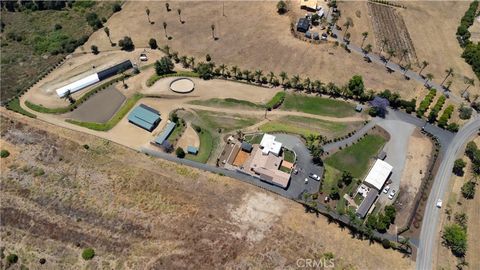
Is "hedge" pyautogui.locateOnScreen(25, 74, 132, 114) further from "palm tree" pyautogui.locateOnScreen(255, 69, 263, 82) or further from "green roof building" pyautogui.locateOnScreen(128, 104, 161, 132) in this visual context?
"palm tree" pyautogui.locateOnScreen(255, 69, 263, 82)

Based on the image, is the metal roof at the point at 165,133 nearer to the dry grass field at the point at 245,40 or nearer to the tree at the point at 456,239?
the dry grass field at the point at 245,40

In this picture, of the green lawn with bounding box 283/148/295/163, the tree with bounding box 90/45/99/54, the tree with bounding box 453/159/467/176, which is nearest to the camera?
the tree with bounding box 453/159/467/176

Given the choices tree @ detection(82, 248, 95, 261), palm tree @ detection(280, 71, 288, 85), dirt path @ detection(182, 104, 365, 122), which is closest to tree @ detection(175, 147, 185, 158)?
dirt path @ detection(182, 104, 365, 122)

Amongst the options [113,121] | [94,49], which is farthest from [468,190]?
[94,49]

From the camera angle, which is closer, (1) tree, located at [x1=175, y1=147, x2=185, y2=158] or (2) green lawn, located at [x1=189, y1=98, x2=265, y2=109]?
(1) tree, located at [x1=175, y1=147, x2=185, y2=158]

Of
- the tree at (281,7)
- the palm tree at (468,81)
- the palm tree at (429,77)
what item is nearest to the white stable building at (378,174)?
the palm tree at (429,77)

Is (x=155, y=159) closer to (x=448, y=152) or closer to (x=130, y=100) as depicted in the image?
(x=130, y=100)

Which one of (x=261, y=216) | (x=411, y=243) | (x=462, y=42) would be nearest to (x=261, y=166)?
(x=261, y=216)
